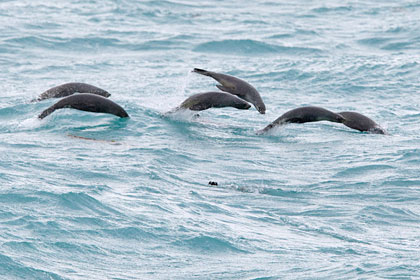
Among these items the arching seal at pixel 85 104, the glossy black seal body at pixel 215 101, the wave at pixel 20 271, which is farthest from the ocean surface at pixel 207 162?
the glossy black seal body at pixel 215 101

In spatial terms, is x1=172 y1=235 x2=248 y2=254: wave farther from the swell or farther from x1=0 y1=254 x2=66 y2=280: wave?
the swell

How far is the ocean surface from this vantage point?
9.40m

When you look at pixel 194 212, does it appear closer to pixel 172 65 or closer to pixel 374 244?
pixel 374 244

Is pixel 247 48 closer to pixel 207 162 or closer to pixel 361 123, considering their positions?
pixel 361 123

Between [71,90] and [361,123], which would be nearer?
[361,123]

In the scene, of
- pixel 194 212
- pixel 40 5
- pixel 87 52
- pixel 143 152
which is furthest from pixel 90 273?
pixel 40 5

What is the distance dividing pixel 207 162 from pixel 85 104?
3.27m

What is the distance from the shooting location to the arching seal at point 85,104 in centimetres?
1559

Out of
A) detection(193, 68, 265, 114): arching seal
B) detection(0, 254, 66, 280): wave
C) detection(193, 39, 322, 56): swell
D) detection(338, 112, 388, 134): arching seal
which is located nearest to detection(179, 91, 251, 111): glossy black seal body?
detection(193, 68, 265, 114): arching seal

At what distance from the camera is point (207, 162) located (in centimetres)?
1368

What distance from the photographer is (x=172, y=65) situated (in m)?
23.3

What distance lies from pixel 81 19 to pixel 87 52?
538 centimetres

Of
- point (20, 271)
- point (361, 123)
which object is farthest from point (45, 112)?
point (20, 271)

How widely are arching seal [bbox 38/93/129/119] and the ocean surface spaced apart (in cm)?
29
